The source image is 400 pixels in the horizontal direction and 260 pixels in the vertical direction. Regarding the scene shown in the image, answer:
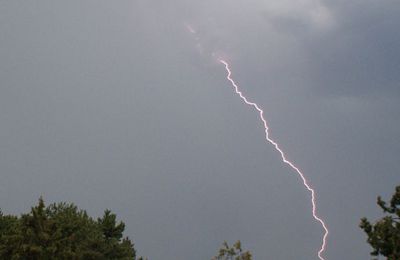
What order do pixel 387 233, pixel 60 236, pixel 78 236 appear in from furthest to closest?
pixel 78 236
pixel 60 236
pixel 387 233

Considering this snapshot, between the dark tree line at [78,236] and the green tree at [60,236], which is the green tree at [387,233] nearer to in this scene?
the dark tree line at [78,236]

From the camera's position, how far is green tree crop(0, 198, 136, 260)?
883 inches

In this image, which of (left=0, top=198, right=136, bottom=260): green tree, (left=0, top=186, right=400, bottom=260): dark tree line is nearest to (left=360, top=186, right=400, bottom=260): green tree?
(left=0, top=186, right=400, bottom=260): dark tree line

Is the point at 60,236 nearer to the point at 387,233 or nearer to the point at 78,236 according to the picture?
the point at 78,236

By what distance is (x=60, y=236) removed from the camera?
24.5 meters

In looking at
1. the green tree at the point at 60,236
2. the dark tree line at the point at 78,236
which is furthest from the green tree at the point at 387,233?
the green tree at the point at 60,236

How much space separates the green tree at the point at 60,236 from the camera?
73.6 feet

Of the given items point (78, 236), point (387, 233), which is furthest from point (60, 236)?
point (387, 233)

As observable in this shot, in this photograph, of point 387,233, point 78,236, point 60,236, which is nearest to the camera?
point 387,233

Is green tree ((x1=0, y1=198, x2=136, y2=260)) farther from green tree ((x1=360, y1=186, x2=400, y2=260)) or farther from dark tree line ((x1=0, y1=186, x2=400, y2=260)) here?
green tree ((x1=360, y1=186, x2=400, y2=260))

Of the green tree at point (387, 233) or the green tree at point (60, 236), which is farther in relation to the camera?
the green tree at point (60, 236)

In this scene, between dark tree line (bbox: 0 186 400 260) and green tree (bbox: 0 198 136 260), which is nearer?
dark tree line (bbox: 0 186 400 260)

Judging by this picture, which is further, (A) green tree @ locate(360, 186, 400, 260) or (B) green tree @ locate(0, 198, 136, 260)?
(B) green tree @ locate(0, 198, 136, 260)

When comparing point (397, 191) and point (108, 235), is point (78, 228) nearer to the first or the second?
point (108, 235)
